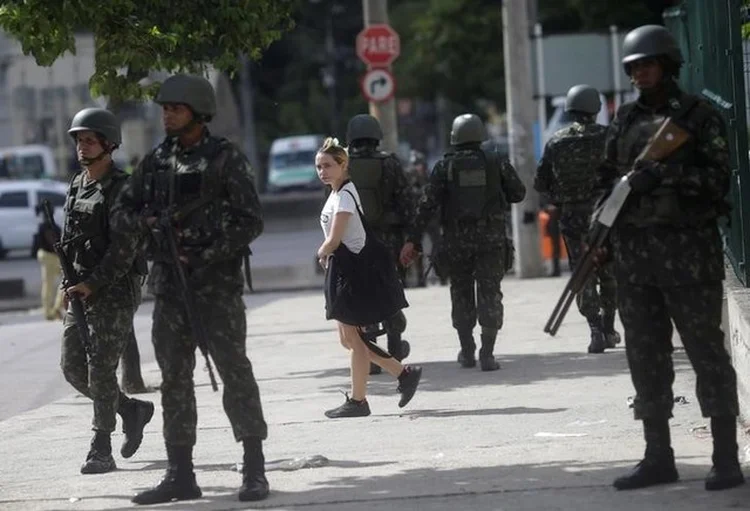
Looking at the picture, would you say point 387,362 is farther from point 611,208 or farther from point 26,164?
point 26,164

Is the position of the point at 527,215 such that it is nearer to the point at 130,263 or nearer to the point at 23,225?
the point at 130,263

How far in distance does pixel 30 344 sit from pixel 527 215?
22.2 feet

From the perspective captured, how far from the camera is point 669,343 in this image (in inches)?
303

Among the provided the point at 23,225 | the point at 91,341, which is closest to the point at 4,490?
the point at 91,341

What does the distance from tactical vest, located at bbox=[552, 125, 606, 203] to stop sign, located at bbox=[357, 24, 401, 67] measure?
25.7ft

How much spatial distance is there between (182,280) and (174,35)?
4652 mm

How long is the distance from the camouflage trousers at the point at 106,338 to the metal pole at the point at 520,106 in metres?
13.7

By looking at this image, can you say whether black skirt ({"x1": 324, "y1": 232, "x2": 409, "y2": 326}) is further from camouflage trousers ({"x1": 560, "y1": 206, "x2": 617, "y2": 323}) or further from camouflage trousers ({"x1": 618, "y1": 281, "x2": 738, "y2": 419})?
camouflage trousers ({"x1": 618, "y1": 281, "x2": 738, "y2": 419})

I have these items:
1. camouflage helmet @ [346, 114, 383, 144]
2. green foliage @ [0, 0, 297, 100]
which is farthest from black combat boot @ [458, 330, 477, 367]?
green foliage @ [0, 0, 297, 100]

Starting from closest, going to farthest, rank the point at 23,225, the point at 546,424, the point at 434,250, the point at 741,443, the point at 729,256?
the point at 741,443 → the point at 546,424 → the point at 729,256 → the point at 434,250 → the point at 23,225

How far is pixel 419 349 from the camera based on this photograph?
49.1ft

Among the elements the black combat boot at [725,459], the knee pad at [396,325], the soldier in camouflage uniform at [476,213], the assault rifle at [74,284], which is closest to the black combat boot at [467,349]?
the soldier in camouflage uniform at [476,213]

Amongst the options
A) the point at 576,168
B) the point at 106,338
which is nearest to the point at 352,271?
the point at 106,338

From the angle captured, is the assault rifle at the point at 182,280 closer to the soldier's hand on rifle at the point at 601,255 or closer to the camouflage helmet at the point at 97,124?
the camouflage helmet at the point at 97,124
